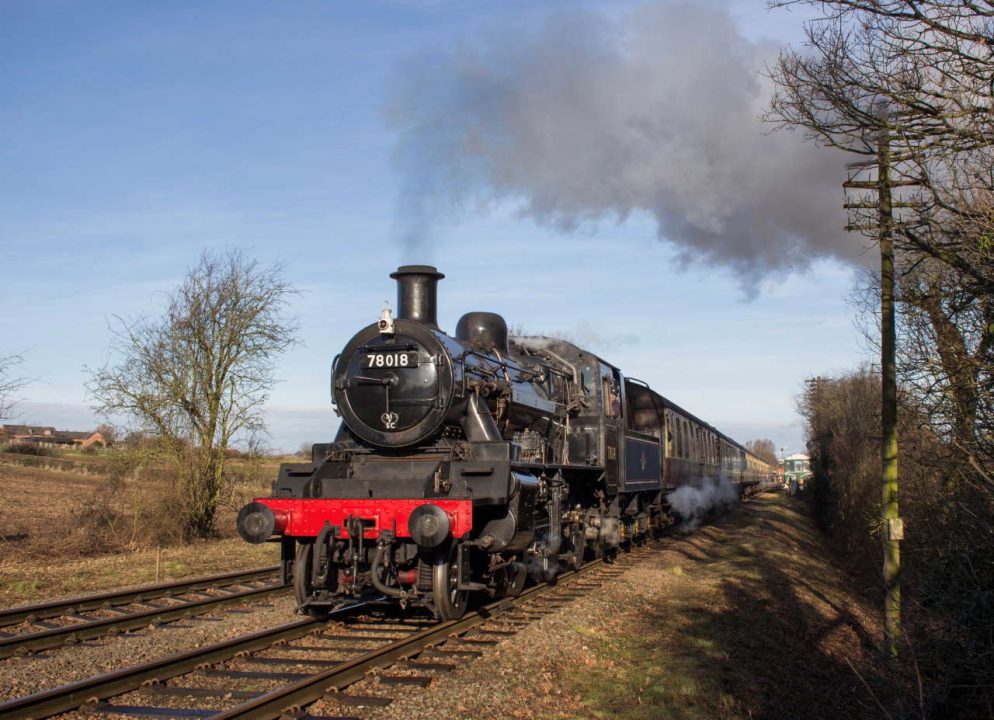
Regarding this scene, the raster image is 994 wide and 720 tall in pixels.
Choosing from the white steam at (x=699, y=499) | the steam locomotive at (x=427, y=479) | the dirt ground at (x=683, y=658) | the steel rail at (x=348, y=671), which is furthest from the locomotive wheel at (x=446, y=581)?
the white steam at (x=699, y=499)

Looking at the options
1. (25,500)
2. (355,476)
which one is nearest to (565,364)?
(355,476)

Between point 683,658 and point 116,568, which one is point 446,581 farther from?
point 116,568

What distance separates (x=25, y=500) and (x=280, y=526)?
1648cm

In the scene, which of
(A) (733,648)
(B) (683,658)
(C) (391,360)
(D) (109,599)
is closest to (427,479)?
(C) (391,360)

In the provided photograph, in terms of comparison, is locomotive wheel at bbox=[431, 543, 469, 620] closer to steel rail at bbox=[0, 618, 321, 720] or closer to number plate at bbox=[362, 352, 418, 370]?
steel rail at bbox=[0, 618, 321, 720]

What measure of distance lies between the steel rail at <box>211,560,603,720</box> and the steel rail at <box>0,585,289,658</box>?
9.29 feet

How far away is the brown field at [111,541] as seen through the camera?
38.2 ft

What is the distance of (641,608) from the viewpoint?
961 cm

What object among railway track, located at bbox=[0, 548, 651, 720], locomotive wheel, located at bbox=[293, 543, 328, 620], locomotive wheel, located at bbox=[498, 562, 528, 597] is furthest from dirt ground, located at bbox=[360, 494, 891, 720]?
locomotive wheel, located at bbox=[293, 543, 328, 620]

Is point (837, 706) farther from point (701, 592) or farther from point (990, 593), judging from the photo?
point (701, 592)

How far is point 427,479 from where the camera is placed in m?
8.05

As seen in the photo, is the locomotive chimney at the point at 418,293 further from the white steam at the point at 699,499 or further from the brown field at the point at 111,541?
the white steam at the point at 699,499

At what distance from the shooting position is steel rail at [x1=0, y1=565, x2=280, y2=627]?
27.3ft

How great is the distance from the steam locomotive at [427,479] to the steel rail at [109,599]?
2.36 meters
